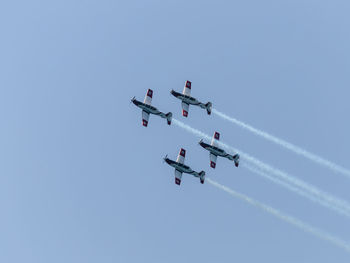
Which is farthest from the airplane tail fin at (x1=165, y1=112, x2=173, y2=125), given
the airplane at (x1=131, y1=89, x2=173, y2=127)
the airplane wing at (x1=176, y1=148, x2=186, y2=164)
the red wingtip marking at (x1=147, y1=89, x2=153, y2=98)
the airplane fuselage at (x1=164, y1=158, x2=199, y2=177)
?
the airplane fuselage at (x1=164, y1=158, x2=199, y2=177)

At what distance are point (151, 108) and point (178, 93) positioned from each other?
24.7 ft

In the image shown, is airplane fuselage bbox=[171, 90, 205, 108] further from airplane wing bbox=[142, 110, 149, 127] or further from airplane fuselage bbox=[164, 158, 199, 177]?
airplane fuselage bbox=[164, 158, 199, 177]

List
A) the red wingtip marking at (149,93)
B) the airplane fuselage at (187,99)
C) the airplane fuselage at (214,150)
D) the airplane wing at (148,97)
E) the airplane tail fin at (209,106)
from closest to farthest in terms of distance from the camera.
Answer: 1. the airplane wing at (148,97)
2. the airplane tail fin at (209,106)
3. the red wingtip marking at (149,93)
4. the airplane fuselage at (187,99)
5. the airplane fuselage at (214,150)

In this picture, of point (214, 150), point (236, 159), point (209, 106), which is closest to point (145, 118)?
point (209, 106)

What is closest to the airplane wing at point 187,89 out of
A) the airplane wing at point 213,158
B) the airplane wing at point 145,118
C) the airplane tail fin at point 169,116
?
the airplane tail fin at point 169,116

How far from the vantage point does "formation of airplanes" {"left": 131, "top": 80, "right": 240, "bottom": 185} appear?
6919 inches

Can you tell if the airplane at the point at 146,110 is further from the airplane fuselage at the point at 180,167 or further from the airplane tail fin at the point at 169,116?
the airplane fuselage at the point at 180,167

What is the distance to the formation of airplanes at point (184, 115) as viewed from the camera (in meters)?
176

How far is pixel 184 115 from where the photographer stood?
579 feet

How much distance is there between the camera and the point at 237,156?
176625mm

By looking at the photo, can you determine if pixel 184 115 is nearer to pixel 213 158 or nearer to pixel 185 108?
pixel 185 108

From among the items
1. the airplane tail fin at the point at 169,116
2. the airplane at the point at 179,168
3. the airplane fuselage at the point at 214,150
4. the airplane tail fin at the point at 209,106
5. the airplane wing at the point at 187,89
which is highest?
the airplane wing at the point at 187,89

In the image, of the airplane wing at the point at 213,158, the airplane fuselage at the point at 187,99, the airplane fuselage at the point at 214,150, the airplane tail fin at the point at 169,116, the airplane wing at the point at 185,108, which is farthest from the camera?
the airplane wing at the point at 213,158

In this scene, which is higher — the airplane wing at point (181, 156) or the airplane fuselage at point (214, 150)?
the airplane fuselage at point (214, 150)
